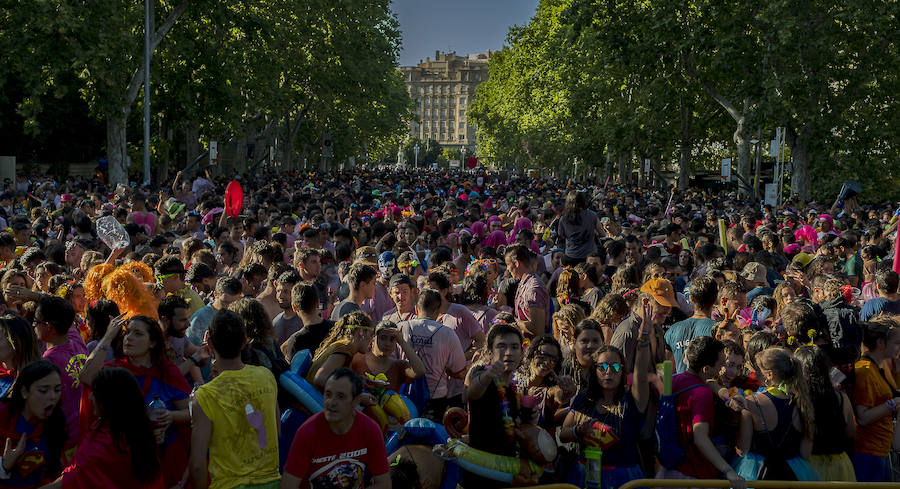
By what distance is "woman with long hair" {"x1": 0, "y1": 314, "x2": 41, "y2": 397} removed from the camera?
4.92m

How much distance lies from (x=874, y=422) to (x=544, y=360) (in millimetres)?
2095

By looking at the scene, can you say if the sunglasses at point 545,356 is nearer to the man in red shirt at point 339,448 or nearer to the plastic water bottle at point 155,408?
the man in red shirt at point 339,448

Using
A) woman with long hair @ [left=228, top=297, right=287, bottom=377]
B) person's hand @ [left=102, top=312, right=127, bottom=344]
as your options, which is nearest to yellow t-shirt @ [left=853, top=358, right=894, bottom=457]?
woman with long hair @ [left=228, top=297, right=287, bottom=377]

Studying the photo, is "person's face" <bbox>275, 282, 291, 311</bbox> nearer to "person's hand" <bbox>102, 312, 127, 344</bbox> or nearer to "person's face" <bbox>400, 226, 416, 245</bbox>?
"person's hand" <bbox>102, 312, 127, 344</bbox>

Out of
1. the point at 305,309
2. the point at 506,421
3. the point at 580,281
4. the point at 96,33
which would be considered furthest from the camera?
the point at 96,33

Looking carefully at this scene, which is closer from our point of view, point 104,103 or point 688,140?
point 104,103

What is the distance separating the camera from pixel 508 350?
506cm

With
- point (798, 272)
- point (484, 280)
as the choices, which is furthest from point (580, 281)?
point (798, 272)

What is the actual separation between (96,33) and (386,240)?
739 inches

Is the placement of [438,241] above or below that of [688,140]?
below

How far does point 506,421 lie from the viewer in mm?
4809

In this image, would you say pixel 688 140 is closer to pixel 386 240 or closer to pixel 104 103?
pixel 104 103

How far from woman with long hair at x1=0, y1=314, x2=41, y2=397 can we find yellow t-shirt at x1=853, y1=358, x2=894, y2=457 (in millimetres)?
4685

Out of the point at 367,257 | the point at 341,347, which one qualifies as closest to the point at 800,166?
the point at 367,257
